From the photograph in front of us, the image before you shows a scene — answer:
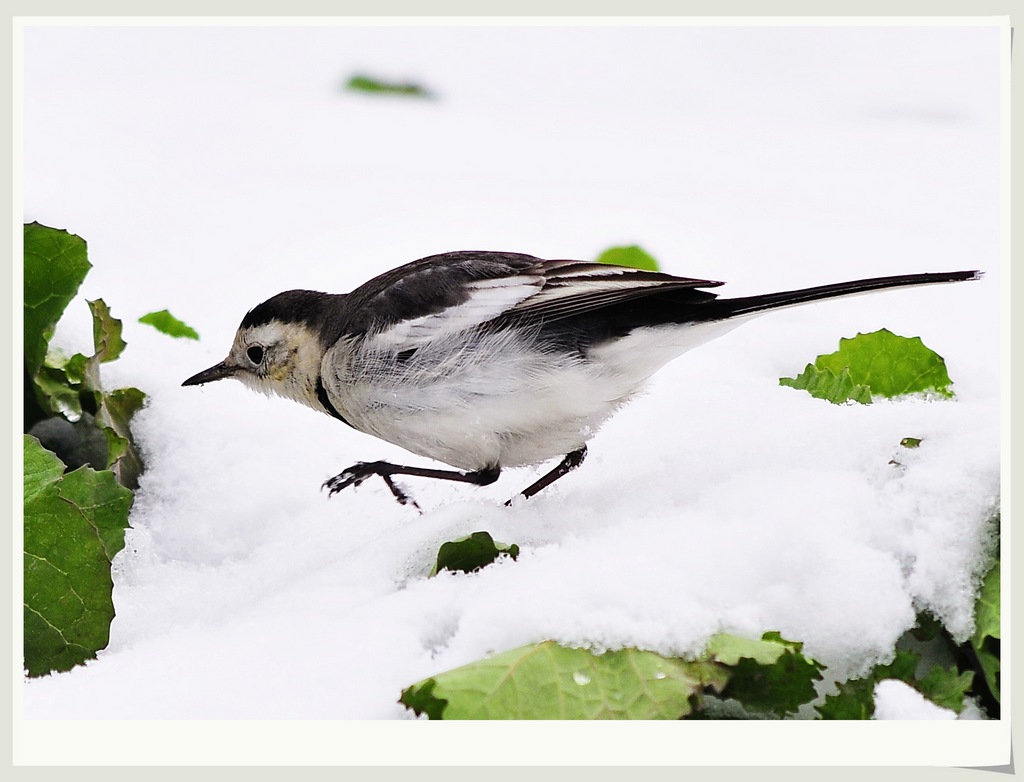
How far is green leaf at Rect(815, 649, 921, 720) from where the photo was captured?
9.77 ft

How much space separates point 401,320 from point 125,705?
75.8 inches

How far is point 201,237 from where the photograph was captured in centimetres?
704

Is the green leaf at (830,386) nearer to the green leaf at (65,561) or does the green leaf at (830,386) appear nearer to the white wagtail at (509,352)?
the white wagtail at (509,352)

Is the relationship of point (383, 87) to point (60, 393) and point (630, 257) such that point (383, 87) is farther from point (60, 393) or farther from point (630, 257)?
point (60, 393)

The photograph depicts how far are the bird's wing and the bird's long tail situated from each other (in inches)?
4.4

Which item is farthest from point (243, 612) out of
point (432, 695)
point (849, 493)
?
point (849, 493)

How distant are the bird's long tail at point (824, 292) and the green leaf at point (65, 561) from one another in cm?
237

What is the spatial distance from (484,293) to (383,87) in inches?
196

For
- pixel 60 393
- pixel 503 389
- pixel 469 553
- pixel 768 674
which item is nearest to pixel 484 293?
pixel 503 389

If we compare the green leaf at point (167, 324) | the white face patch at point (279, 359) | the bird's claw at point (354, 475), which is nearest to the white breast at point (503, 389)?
the bird's claw at point (354, 475)

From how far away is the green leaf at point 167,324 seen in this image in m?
5.85

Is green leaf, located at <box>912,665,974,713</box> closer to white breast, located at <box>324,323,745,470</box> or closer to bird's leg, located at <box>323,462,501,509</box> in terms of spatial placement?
white breast, located at <box>324,323,745,470</box>

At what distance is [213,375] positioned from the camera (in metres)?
5.18

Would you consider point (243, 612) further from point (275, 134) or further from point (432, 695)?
point (275, 134)
